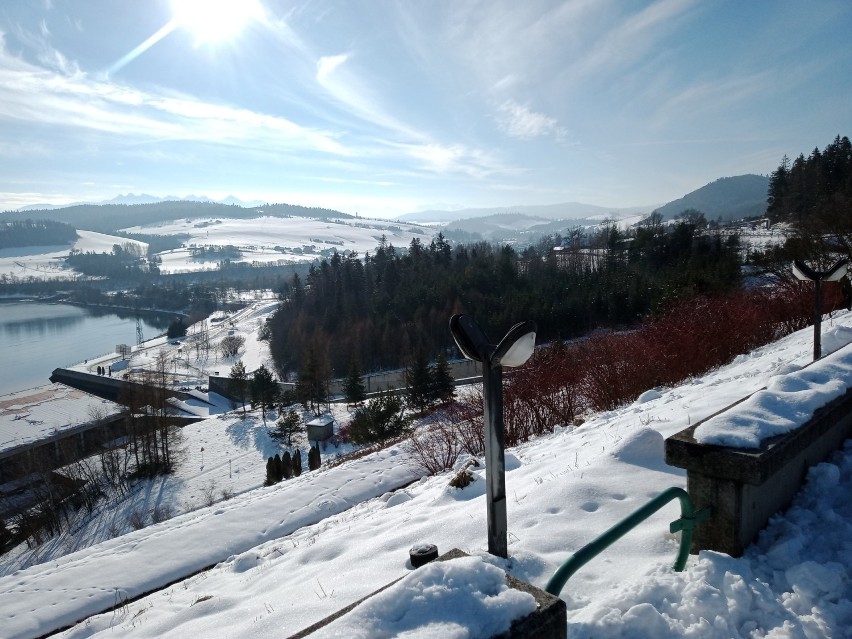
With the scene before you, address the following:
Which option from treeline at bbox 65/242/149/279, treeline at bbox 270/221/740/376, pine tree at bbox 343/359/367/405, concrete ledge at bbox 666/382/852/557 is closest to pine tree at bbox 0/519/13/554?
treeline at bbox 270/221/740/376

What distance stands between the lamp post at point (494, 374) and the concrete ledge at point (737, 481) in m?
1.17

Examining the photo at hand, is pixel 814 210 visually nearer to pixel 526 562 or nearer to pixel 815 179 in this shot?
pixel 815 179

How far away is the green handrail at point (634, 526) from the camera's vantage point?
243 centimetres

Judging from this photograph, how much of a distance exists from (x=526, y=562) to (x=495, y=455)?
114 cm

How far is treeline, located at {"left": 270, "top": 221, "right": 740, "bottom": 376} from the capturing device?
41594 millimetres

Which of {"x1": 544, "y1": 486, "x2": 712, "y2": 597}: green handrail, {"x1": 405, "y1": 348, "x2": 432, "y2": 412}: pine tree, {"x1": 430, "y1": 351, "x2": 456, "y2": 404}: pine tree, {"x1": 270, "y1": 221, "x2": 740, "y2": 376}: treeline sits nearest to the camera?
{"x1": 544, "y1": 486, "x2": 712, "y2": 597}: green handrail

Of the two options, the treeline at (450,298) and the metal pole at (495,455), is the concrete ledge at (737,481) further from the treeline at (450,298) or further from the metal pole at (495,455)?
the treeline at (450,298)

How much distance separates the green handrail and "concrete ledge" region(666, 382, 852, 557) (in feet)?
0.39

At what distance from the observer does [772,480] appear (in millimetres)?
3201

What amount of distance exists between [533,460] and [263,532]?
574 centimetres

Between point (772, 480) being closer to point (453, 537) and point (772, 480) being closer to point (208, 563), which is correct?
point (453, 537)

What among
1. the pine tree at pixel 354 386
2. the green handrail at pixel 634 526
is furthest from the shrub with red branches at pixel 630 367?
the pine tree at pixel 354 386

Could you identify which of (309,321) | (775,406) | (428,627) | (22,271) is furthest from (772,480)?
(22,271)

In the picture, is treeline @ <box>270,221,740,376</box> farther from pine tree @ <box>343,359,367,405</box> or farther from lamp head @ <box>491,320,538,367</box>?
lamp head @ <box>491,320,538,367</box>
